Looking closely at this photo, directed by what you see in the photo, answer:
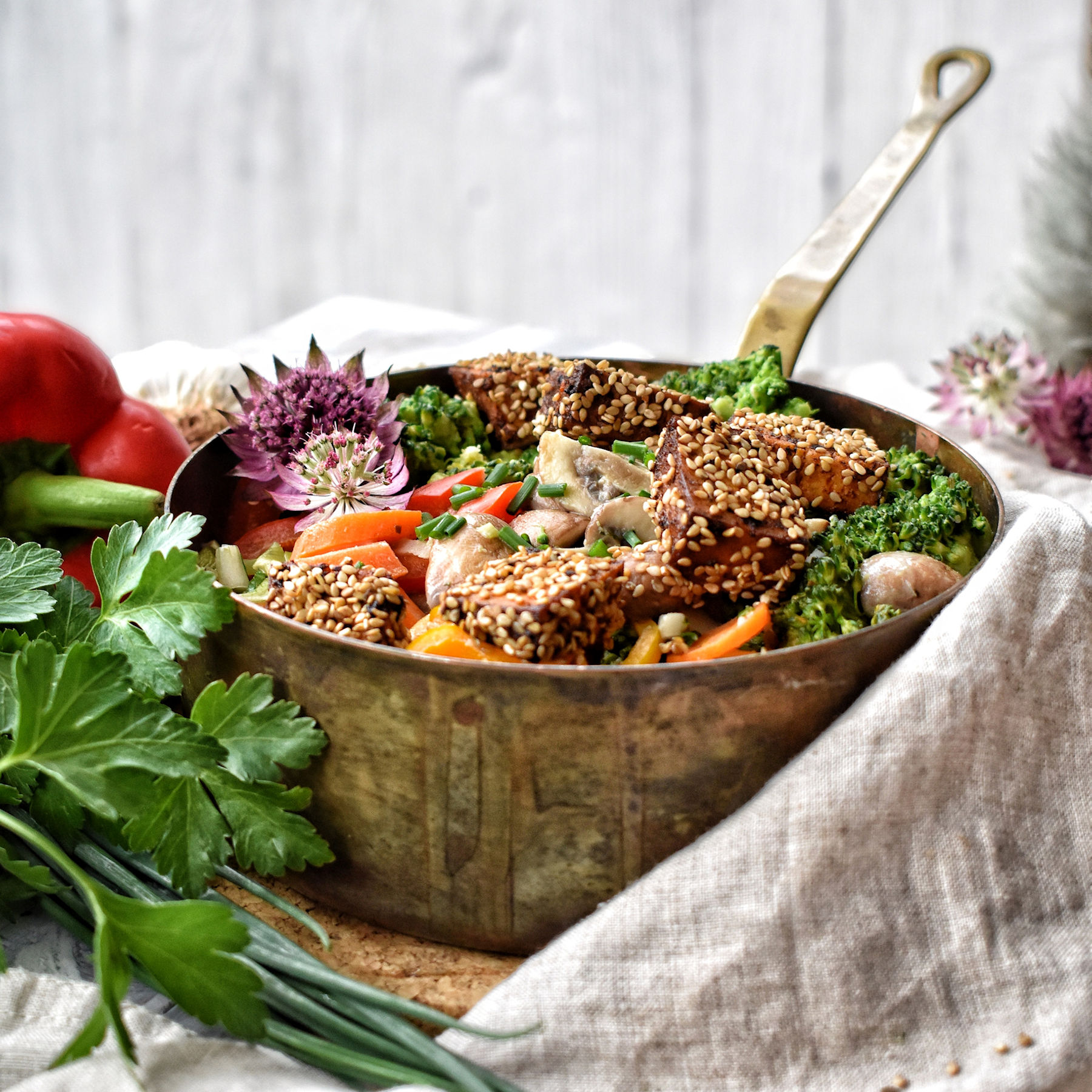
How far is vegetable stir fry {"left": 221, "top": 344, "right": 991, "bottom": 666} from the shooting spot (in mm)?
2004

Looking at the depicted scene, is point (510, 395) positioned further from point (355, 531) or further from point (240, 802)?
point (240, 802)

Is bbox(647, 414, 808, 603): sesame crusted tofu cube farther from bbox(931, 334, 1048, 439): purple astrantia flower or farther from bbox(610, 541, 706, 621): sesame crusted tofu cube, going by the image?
bbox(931, 334, 1048, 439): purple astrantia flower

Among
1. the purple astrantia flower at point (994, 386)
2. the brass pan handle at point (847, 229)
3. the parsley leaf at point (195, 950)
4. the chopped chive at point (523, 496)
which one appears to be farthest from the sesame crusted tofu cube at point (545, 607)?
the purple astrantia flower at point (994, 386)

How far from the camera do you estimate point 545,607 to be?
1.86 m

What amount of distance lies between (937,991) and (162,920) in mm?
1059

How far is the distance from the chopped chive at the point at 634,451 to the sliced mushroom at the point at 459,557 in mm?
320

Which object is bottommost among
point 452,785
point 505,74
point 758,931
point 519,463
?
point 758,931

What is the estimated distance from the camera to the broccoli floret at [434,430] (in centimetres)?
266

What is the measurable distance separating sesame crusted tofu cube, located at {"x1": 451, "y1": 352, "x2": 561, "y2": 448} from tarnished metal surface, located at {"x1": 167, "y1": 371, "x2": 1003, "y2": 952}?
38.2 inches

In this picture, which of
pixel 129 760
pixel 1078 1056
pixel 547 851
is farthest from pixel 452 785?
pixel 1078 1056

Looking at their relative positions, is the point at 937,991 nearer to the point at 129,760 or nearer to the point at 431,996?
the point at 431,996

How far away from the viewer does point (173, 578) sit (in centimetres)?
196

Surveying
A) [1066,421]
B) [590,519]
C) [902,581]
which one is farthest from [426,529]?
[1066,421]

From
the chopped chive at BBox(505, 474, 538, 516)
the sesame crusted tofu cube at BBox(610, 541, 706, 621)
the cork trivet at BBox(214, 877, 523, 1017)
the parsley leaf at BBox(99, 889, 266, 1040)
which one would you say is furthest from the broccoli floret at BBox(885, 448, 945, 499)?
the parsley leaf at BBox(99, 889, 266, 1040)
